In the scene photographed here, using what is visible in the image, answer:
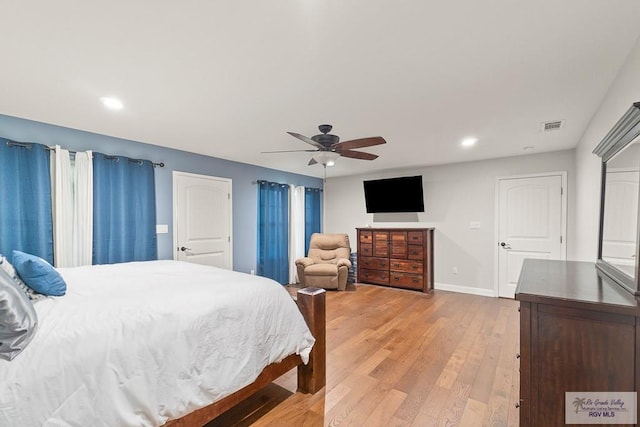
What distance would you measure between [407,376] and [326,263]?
3.22 m

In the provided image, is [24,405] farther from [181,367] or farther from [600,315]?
[600,315]

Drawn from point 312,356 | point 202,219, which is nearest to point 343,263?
point 202,219

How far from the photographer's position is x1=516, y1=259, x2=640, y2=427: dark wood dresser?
3.77 ft

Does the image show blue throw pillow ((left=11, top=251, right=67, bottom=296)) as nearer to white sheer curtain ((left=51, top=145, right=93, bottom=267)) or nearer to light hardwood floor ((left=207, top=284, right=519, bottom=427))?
light hardwood floor ((left=207, top=284, right=519, bottom=427))

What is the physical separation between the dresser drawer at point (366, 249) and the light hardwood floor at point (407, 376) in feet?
5.66

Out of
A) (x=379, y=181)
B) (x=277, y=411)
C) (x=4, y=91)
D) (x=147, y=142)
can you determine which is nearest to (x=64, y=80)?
(x=4, y=91)

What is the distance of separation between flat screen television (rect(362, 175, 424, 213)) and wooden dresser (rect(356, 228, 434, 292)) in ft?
1.61

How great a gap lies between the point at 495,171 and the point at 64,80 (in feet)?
17.7

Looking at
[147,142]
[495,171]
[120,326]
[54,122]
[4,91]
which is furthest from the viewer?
[495,171]

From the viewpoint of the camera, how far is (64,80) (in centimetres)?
207

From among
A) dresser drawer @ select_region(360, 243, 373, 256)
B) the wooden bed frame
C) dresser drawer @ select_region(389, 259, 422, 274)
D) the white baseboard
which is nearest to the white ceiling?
the wooden bed frame

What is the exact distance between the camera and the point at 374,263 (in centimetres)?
555
